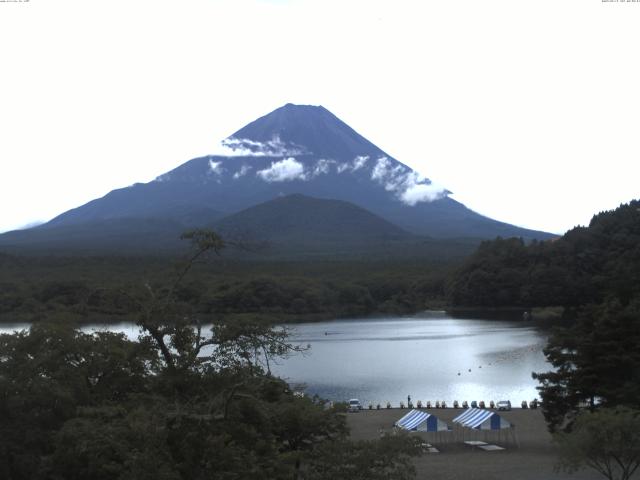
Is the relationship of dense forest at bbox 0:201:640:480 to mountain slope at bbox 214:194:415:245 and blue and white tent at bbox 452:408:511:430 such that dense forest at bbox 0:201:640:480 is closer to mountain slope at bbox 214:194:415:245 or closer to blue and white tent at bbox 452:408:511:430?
blue and white tent at bbox 452:408:511:430

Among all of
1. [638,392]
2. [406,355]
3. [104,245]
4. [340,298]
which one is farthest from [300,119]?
[638,392]

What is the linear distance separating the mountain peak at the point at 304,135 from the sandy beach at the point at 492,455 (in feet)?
370

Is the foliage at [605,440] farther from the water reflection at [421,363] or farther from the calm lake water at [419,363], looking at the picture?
the water reflection at [421,363]

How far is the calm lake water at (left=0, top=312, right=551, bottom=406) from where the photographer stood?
78.9ft

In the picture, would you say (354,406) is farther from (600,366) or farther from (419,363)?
(419,363)

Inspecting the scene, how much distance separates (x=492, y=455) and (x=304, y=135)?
120228mm

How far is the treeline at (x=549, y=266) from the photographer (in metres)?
50.8

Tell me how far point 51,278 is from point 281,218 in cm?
4756

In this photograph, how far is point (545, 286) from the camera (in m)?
51.4

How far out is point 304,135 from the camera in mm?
133500

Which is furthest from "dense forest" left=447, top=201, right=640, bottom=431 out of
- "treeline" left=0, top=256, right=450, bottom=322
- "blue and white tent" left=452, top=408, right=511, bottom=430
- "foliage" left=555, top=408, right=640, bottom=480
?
"foliage" left=555, top=408, right=640, bottom=480

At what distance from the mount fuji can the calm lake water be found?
198ft

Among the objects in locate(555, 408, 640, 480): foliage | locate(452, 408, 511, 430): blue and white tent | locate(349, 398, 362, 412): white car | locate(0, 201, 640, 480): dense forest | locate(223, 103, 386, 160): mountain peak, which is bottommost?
locate(349, 398, 362, 412): white car

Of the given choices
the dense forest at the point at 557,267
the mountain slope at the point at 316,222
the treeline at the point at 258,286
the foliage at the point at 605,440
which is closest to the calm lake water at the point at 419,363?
the dense forest at the point at 557,267
